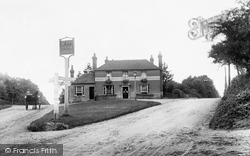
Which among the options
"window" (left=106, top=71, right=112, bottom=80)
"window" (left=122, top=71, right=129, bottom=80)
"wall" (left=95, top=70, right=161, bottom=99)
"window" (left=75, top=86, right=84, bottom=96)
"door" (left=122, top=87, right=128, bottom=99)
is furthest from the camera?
"window" (left=75, top=86, right=84, bottom=96)

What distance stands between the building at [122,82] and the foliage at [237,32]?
1099 inches

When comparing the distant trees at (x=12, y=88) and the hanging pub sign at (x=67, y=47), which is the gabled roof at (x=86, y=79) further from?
the hanging pub sign at (x=67, y=47)

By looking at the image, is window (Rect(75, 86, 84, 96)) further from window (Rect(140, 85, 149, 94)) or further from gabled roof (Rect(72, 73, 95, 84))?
window (Rect(140, 85, 149, 94))

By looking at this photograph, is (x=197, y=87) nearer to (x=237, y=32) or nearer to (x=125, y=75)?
(x=125, y=75)

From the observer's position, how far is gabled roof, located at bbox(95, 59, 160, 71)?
4397cm

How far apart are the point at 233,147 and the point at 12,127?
Result: 9.98m

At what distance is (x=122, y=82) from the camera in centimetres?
4369

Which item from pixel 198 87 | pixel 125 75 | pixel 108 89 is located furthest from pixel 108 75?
pixel 198 87

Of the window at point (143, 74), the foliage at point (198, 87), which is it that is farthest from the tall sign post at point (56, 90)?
the foliage at point (198, 87)

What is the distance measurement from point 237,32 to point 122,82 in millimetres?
30797

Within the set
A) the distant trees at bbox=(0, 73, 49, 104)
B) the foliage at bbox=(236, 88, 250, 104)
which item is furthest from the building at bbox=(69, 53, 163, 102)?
the foliage at bbox=(236, 88, 250, 104)

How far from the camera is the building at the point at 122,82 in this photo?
43.2 meters

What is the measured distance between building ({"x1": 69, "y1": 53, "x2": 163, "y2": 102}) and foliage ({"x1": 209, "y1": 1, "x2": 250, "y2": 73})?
27914 millimetres

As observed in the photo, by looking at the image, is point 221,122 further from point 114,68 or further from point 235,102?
point 114,68
